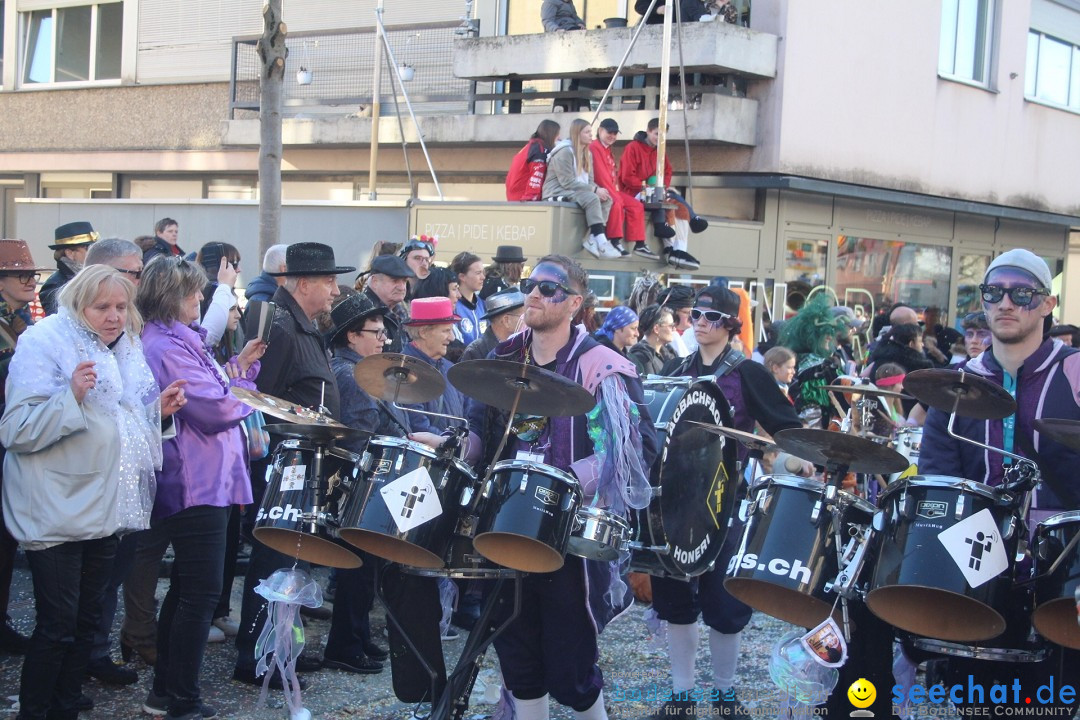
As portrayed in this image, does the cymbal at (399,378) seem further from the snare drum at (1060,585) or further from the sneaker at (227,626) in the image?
the sneaker at (227,626)

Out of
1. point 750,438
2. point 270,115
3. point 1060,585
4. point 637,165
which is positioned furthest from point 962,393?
point 637,165

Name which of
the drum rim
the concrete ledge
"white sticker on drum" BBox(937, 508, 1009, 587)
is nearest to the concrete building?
the concrete ledge

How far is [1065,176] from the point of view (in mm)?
22500

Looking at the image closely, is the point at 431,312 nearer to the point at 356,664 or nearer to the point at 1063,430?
the point at 356,664

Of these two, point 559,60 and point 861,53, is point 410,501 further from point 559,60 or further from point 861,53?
point 861,53

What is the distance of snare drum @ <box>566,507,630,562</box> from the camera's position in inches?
171

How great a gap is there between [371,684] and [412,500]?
6.60 feet

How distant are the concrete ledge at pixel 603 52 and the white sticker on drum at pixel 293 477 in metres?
12.8

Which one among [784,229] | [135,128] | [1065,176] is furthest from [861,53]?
[135,128]

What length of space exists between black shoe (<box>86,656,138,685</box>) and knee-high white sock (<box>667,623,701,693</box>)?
259 cm

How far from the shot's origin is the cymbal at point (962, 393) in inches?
160

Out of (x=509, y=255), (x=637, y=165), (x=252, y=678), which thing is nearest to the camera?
(x=252, y=678)

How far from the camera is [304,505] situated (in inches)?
182

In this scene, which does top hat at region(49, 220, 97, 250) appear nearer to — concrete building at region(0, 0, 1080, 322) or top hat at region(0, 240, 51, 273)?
top hat at region(0, 240, 51, 273)
